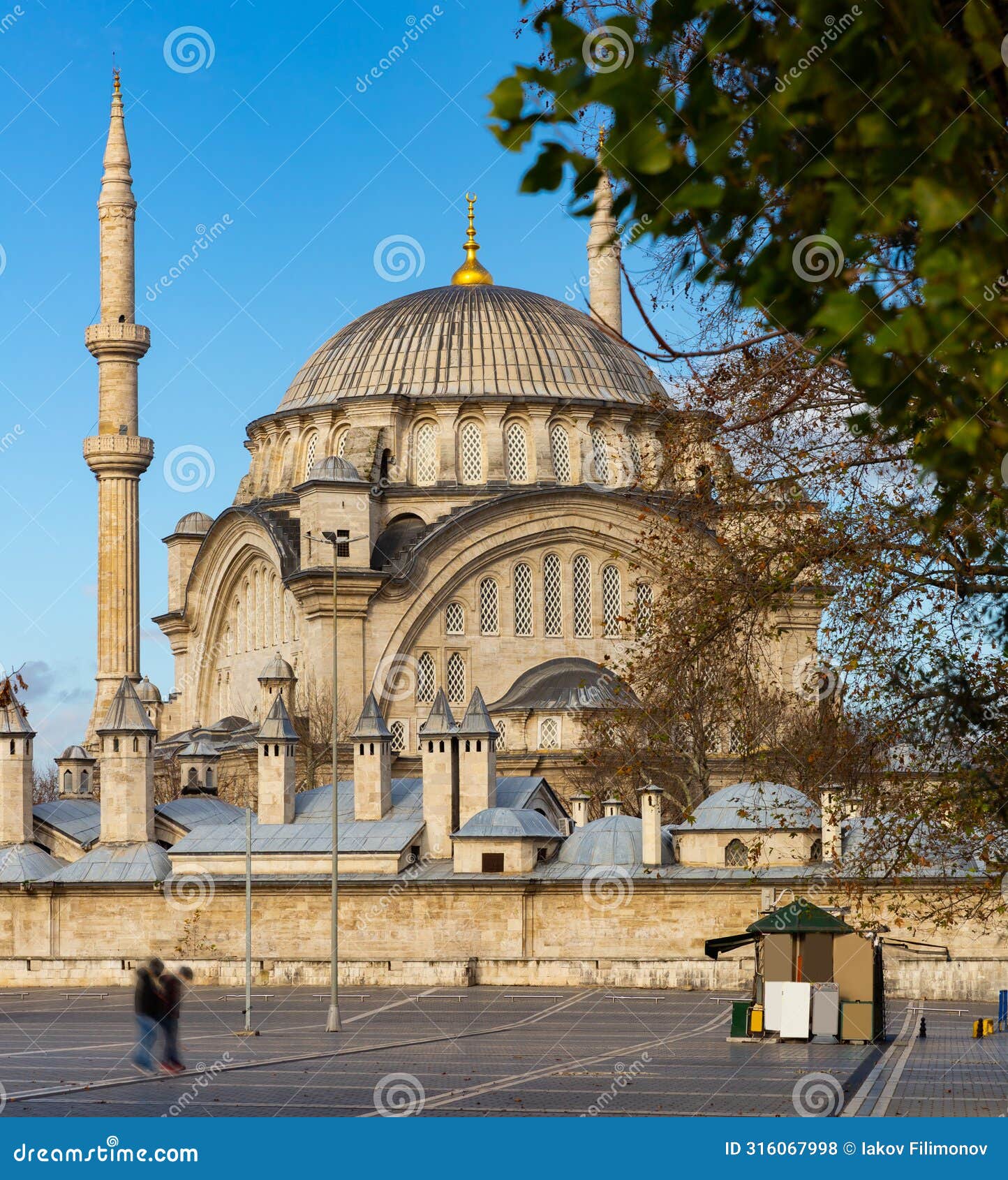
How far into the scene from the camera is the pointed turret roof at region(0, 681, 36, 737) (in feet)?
124

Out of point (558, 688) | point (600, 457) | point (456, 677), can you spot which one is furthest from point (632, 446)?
point (558, 688)

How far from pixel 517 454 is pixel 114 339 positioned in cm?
1139

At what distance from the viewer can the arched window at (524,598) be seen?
51750mm

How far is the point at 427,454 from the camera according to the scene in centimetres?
5472

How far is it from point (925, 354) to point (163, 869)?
104 ft

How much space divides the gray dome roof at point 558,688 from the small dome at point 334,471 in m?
6.47

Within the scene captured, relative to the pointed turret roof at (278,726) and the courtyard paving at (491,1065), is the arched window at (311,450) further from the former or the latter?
the courtyard paving at (491,1065)

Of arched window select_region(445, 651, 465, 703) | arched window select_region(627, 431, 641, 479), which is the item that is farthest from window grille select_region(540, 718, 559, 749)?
arched window select_region(627, 431, 641, 479)

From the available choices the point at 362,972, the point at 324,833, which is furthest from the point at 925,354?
the point at 324,833

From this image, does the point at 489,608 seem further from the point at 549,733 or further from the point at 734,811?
the point at 734,811

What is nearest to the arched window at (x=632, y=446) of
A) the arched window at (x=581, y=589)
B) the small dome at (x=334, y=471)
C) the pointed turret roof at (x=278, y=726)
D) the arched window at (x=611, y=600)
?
the arched window at (x=611, y=600)

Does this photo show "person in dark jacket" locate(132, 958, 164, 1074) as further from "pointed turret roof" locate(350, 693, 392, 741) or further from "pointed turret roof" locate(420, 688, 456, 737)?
"pointed turret roof" locate(350, 693, 392, 741)

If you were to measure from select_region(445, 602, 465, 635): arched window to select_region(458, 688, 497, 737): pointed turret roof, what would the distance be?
Result: 14.4 metres

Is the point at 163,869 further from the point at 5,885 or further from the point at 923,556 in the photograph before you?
the point at 923,556
